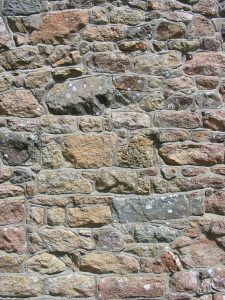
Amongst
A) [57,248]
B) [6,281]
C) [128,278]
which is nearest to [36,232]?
[57,248]

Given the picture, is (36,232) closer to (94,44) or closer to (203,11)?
(94,44)

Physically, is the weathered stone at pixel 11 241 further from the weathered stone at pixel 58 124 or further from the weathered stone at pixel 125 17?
the weathered stone at pixel 125 17

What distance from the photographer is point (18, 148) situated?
309 cm

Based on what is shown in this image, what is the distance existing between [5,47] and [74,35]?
50 cm

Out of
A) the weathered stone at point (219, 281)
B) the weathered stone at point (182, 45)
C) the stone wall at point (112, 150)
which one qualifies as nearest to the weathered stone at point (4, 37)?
the stone wall at point (112, 150)

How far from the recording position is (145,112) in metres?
3.17

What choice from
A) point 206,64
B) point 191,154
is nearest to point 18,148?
point 191,154

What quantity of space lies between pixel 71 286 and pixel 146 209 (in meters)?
0.73

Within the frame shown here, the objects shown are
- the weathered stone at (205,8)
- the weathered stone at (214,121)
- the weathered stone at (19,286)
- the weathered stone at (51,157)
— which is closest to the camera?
the weathered stone at (19,286)

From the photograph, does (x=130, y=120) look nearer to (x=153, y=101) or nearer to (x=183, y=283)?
(x=153, y=101)

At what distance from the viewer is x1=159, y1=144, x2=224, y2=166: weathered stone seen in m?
3.13

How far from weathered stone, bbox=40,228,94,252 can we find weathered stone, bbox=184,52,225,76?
1427mm

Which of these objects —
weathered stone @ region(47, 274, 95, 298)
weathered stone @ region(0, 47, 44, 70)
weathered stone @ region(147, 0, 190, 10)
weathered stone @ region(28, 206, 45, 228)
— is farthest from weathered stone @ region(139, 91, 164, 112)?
weathered stone @ region(47, 274, 95, 298)

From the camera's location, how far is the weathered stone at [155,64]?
3.21 m
